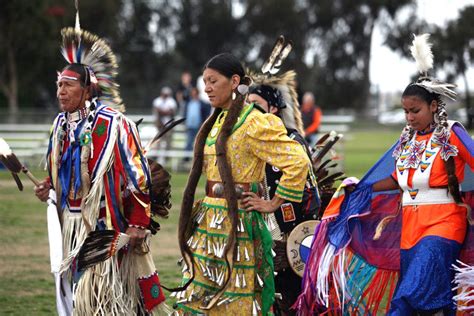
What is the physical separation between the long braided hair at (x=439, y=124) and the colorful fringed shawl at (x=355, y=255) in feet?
0.98

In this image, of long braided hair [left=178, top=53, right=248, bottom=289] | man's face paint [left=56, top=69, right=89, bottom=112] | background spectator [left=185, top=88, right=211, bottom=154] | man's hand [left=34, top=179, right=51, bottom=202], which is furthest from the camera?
background spectator [left=185, top=88, right=211, bottom=154]

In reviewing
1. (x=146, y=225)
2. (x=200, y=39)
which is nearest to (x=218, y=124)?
(x=146, y=225)

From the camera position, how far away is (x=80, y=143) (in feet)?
16.6

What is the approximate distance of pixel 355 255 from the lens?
5.45 m

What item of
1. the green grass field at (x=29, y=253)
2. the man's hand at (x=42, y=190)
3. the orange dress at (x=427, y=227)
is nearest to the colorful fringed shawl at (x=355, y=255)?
the orange dress at (x=427, y=227)

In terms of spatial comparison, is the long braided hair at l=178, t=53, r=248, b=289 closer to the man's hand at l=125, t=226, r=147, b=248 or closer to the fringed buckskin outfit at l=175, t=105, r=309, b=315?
the fringed buckskin outfit at l=175, t=105, r=309, b=315

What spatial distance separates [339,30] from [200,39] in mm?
7858

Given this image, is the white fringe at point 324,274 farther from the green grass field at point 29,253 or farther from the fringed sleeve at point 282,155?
the green grass field at point 29,253

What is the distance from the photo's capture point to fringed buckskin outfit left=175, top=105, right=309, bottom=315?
4562 mm

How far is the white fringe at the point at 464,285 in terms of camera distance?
15.8 feet

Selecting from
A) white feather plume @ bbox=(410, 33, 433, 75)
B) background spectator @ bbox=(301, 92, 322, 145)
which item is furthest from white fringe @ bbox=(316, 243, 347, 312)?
background spectator @ bbox=(301, 92, 322, 145)

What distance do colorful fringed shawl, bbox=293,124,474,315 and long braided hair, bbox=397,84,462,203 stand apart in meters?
0.30

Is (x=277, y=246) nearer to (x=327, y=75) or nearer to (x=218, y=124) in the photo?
(x=218, y=124)

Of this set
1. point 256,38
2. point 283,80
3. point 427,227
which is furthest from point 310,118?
point 256,38
